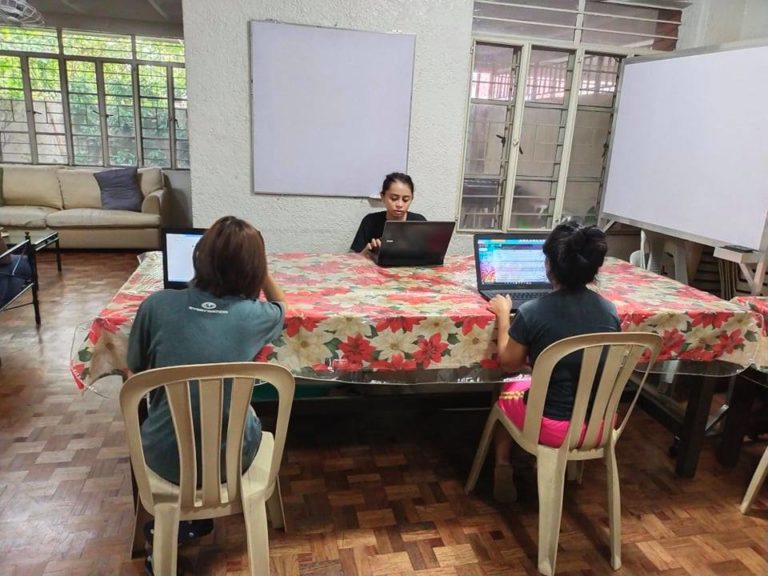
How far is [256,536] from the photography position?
4.25 ft

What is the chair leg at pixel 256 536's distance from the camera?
1280mm

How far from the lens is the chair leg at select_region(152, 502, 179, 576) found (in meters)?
1.25

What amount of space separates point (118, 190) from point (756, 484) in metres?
5.99

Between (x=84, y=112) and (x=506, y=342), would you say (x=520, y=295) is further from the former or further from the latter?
(x=84, y=112)

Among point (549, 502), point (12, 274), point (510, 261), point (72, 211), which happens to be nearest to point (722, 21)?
point (510, 261)

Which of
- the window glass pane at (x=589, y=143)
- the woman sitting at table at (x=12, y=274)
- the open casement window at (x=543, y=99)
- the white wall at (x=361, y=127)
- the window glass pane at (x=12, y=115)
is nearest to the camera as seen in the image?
the white wall at (x=361, y=127)

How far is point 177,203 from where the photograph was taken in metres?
6.34

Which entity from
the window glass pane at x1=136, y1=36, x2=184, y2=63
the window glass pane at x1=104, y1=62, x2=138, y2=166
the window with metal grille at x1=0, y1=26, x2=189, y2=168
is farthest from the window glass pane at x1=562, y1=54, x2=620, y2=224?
the window glass pane at x1=104, y1=62, x2=138, y2=166

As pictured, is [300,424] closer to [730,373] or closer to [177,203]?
[730,373]

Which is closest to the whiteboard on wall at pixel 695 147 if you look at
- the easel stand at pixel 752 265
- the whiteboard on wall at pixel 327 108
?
the easel stand at pixel 752 265

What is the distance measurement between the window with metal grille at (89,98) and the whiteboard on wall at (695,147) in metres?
4.85

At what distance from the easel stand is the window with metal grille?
18.6ft

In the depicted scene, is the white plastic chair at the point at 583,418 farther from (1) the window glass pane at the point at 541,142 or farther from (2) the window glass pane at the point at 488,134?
(1) the window glass pane at the point at 541,142

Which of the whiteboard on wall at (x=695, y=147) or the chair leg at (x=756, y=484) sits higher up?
the whiteboard on wall at (x=695, y=147)
